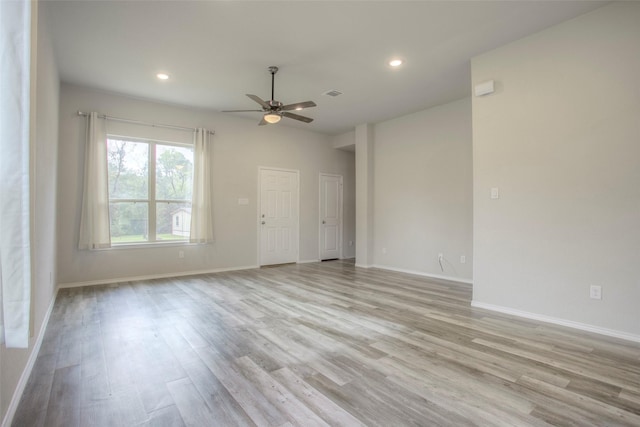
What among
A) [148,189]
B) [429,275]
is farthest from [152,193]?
[429,275]

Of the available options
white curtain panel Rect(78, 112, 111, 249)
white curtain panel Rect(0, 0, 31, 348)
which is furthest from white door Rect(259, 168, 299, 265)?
white curtain panel Rect(0, 0, 31, 348)

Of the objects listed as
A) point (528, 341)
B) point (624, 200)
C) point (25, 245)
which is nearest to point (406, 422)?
point (528, 341)

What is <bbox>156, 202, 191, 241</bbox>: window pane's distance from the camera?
544 centimetres

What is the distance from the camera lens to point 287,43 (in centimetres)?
350

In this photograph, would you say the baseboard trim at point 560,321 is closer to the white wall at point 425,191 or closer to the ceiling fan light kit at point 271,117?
the white wall at point 425,191

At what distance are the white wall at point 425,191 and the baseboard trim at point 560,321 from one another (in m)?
1.55

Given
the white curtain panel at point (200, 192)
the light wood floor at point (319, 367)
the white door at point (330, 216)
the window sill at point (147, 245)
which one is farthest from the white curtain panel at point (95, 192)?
the white door at point (330, 216)

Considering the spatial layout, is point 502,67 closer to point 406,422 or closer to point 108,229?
point 406,422

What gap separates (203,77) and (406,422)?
4.61m

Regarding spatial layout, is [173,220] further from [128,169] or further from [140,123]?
[140,123]

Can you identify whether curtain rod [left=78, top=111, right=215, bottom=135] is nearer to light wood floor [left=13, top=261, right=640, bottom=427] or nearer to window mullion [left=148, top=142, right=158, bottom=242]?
window mullion [left=148, top=142, right=158, bottom=242]

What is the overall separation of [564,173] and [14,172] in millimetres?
4209

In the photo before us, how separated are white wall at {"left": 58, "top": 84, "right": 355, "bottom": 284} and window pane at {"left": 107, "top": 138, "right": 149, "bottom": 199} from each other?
10.9 inches

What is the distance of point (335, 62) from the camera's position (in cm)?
395
